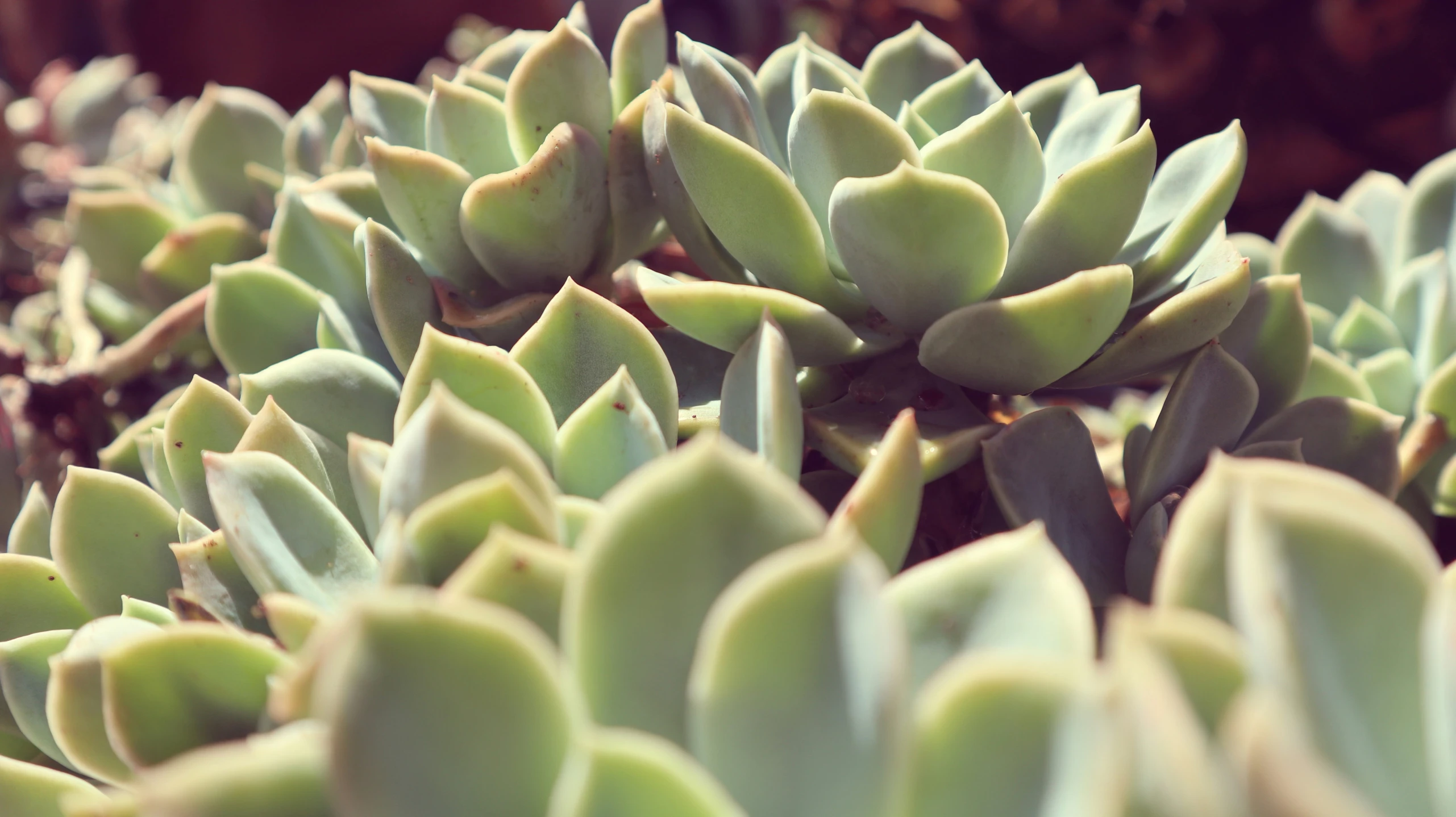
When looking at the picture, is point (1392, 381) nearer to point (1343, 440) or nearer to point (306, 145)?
point (1343, 440)

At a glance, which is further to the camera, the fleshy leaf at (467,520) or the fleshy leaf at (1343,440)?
the fleshy leaf at (1343,440)

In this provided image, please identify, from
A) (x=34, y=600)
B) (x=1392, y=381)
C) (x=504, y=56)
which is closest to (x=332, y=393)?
(x=34, y=600)

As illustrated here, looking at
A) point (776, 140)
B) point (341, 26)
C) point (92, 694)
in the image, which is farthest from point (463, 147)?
point (341, 26)

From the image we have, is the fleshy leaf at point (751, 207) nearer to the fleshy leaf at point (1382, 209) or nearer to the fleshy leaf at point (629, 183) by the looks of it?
the fleshy leaf at point (629, 183)

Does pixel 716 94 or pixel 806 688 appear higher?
pixel 716 94

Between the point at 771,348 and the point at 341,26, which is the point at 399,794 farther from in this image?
the point at 341,26

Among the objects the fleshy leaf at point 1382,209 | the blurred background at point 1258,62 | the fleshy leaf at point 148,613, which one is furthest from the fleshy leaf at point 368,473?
the blurred background at point 1258,62
